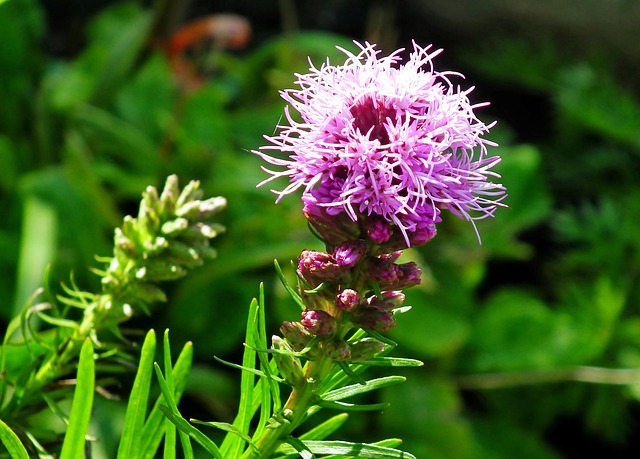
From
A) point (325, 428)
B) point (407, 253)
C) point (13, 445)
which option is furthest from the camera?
point (407, 253)

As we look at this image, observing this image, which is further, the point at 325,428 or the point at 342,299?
the point at 325,428

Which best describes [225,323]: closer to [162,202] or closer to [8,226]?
[8,226]

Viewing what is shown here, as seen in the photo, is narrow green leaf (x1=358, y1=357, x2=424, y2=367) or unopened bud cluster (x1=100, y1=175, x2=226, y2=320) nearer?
narrow green leaf (x1=358, y1=357, x2=424, y2=367)

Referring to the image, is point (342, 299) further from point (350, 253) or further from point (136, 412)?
point (136, 412)

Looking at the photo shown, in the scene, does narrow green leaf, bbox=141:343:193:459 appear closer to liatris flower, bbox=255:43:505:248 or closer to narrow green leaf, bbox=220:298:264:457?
narrow green leaf, bbox=220:298:264:457

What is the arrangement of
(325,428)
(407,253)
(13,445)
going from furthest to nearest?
(407,253)
(325,428)
(13,445)

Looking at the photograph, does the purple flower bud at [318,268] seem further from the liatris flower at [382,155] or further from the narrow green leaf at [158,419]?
the narrow green leaf at [158,419]

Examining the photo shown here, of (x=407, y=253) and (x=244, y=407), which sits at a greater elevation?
(x=407, y=253)

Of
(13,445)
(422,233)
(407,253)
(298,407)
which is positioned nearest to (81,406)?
(13,445)

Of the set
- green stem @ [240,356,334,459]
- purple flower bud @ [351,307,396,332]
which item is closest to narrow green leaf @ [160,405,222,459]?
green stem @ [240,356,334,459]
